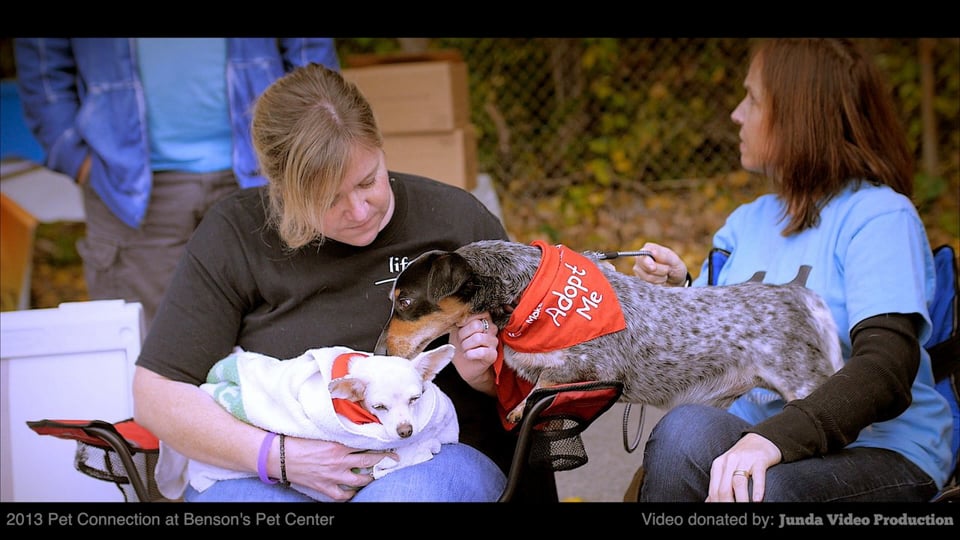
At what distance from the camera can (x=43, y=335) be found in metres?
2.73

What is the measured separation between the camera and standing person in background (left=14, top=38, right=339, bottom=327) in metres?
3.59

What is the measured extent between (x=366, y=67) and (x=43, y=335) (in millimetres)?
2825

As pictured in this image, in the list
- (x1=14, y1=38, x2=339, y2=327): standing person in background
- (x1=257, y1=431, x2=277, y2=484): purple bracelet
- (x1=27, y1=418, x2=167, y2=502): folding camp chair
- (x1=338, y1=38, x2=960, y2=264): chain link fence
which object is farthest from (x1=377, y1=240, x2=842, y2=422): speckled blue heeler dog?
(x1=338, y1=38, x2=960, y2=264): chain link fence

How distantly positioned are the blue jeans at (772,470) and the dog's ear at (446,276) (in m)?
0.65

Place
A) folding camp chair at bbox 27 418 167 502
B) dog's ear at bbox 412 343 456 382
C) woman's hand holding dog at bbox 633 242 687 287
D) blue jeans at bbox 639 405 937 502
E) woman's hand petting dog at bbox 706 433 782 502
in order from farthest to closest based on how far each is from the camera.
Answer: woman's hand holding dog at bbox 633 242 687 287
folding camp chair at bbox 27 418 167 502
dog's ear at bbox 412 343 456 382
blue jeans at bbox 639 405 937 502
woman's hand petting dog at bbox 706 433 782 502

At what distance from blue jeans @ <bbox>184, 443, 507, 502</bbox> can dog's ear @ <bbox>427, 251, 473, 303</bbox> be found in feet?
1.35

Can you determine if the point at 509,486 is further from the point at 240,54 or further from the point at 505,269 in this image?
the point at 240,54

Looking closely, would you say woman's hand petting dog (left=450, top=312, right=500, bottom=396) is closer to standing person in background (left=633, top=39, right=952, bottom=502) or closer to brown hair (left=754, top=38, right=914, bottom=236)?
standing person in background (left=633, top=39, right=952, bottom=502)

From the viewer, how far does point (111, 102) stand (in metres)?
3.62

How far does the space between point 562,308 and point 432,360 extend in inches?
13.0

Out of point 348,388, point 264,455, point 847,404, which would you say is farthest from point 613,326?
point 264,455

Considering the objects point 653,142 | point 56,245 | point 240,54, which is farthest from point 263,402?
point 56,245

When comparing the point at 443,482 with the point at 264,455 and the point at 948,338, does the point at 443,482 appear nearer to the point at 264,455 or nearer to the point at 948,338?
the point at 264,455

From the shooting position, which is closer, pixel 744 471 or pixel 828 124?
pixel 744 471
